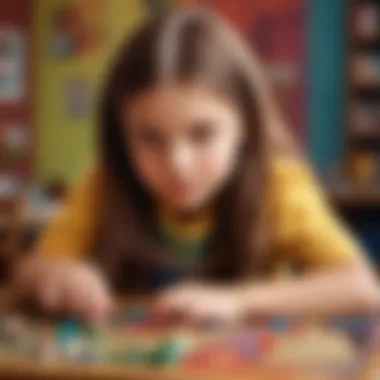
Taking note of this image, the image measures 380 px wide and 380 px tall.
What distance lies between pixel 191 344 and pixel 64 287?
10 cm

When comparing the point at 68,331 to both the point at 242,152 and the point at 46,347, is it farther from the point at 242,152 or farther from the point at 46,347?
the point at 242,152

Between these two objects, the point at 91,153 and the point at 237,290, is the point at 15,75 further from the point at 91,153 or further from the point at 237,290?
the point at 237,290

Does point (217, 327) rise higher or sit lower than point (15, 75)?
lower

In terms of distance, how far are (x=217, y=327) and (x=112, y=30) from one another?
0.19 metres

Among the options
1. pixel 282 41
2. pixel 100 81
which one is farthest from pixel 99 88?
pixel 282 41

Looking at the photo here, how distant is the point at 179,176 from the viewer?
1.55ft

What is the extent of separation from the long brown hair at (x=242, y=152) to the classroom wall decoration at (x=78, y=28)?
0.09 feet

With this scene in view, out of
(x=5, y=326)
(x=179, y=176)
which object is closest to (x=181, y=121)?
(x=179, y=176)

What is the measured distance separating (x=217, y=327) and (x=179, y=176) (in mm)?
87

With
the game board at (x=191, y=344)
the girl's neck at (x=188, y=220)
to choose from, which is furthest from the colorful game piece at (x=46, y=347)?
the girl's neck at (x=188, y=220)

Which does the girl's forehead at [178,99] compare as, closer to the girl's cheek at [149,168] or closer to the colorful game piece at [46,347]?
the girl's cheek at [149,168]

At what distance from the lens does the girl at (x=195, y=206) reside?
471 mm

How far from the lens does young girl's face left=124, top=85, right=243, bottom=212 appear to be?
0.46 m

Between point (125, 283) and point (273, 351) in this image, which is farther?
point (125, 283)
